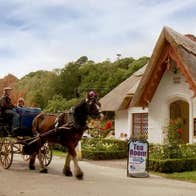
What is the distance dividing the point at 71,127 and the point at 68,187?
2.57m

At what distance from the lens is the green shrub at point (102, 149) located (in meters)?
21.4

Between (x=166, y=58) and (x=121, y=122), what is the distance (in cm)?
705

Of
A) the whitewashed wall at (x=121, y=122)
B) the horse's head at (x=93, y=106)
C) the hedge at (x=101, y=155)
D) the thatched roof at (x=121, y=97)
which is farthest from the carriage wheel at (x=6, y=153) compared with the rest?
the whitewashed wall at (x=121, y=122)

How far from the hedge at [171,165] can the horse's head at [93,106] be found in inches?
169

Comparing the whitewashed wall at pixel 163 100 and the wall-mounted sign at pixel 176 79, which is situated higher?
the wall-mounted sign at pixel 176 79

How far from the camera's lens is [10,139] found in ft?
52.7

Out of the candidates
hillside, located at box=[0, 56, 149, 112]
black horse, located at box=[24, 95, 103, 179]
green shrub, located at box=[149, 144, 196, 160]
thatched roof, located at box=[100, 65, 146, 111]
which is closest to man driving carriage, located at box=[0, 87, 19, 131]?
black horse, located at box=[24, 95, 103, 179]

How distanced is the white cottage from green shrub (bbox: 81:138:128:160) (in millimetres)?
2304

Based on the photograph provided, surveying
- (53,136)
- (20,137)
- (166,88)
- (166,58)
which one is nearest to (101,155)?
(166,88)

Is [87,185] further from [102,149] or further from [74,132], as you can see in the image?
[102,149]

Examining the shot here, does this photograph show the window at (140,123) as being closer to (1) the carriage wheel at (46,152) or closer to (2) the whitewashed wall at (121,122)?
(2) the whitewashed wall at (121,122)

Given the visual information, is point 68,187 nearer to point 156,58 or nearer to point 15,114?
point 15,114

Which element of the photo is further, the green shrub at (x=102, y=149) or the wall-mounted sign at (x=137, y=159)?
the green shrub at (x=102, y=149)

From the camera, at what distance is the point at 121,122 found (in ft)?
96.0
